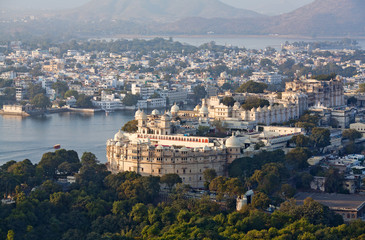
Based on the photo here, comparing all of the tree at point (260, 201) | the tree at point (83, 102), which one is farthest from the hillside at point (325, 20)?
the tree at point (260, 201)

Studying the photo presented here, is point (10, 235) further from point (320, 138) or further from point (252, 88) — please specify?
point (252, 88)

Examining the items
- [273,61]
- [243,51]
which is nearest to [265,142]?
[273,61]

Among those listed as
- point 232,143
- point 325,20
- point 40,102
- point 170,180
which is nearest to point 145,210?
point 170,180

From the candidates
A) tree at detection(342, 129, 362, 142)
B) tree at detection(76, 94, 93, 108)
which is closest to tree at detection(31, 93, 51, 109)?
tree at detection(76, 94, 93, 108)

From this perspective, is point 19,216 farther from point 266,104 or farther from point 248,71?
point 248,71

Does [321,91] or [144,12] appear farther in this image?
[144,12]

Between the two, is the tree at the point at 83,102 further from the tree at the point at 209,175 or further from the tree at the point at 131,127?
the tree at the point at 209,175
